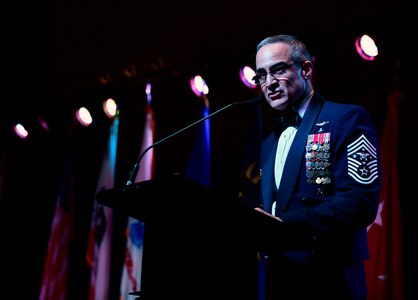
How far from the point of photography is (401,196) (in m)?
3.29

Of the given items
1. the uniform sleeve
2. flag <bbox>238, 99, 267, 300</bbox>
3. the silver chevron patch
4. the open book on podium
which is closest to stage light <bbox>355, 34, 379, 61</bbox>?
flag <bbox>238, 99, 267, 300</bbox>

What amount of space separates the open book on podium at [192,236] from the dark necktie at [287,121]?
2.03 ft

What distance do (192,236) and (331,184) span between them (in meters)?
0.51

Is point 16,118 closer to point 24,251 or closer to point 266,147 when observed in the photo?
point 24,251

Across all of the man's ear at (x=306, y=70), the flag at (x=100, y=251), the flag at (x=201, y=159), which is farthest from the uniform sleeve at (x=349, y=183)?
the flag at (x=100, y=251)

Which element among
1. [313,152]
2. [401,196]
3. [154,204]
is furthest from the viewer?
[401,196]

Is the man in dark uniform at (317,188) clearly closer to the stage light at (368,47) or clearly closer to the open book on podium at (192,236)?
the open book on podium at (192,236)

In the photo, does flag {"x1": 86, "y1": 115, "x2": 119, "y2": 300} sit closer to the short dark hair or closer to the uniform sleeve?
the short dark hair

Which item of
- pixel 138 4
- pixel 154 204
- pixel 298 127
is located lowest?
pixel 154 204

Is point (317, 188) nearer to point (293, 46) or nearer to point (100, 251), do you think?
point (293, 46)

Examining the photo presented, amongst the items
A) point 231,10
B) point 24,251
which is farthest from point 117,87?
point 24,251

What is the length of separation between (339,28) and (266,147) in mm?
1913

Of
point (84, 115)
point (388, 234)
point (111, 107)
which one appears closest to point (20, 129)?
point (84, 115)

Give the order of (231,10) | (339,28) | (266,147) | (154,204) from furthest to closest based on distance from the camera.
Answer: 1. (231,10)
2. (339,28)
3. (266,147)
4. (154,204)
